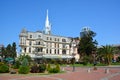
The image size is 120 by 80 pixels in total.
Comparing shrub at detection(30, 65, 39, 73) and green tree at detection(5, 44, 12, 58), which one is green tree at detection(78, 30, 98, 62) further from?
shrub at detection(30, 65, 39, 73)

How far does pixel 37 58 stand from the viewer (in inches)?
3526

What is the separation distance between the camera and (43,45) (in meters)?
91.1

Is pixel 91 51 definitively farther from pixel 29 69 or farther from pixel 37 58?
pixel 29 69

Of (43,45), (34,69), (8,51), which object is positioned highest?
(43,45)

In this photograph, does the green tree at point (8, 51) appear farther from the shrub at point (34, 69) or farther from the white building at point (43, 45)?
the shrub at point (34, 69)

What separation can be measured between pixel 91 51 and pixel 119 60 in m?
11.1

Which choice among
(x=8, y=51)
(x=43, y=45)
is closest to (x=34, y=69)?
(x=43, y=45)

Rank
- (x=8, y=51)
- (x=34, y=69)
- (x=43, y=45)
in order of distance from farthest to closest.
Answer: (x=8, y=51) → (x=43, y=45) → (x=34, y=69)

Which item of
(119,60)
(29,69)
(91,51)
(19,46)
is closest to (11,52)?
(19,46)

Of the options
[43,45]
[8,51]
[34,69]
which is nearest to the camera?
[34,69]

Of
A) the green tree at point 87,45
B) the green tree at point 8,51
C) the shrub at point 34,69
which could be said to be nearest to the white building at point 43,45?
the green tree at point 87,45

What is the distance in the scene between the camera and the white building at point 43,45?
3467 inches

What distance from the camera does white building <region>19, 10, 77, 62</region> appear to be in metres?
88.1

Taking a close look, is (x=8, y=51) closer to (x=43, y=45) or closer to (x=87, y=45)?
(x=43, y=45)
